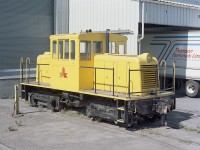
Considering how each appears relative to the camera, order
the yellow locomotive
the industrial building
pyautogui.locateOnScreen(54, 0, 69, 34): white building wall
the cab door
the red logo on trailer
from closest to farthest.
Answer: the yellow locomotive → the cab door → the red logo on trailer → the industrial building → pyautogui.locateOnScreen(54, 0, 69, 34): white building wall

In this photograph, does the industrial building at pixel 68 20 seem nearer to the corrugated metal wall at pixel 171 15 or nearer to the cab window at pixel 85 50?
the corrugated metal wall at pixel 171 15

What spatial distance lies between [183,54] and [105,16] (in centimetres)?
468

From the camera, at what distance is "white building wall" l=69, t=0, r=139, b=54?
16.2 metres

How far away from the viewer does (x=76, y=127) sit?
10773 millimetres

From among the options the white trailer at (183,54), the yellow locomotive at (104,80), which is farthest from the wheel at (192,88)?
the yellow locomotive at (104,80)

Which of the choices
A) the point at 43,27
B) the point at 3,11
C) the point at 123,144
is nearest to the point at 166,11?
the point at 43,27

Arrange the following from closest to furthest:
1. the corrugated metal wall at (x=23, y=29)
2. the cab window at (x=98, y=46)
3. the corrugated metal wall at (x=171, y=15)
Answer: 1. the cab window at (x=98, y=46)
2. the corrugated metal wall at (x=171, y=15)
3. the corrugated metal wall at (x=23, y=29)

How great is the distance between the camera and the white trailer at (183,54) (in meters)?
18.4

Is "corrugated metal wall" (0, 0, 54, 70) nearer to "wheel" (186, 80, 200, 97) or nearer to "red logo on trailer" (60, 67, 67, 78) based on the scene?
"red logo on trailer" (60, 67, 67, 78)

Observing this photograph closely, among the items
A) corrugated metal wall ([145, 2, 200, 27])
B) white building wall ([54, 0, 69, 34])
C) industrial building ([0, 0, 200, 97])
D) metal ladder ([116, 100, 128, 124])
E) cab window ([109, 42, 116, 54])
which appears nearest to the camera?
metal ladder ([116, 100, 128, 124])

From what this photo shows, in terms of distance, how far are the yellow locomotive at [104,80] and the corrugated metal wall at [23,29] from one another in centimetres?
563

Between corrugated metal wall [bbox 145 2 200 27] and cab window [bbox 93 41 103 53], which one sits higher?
corrugated metal wall [bbox 145 2 200 27]

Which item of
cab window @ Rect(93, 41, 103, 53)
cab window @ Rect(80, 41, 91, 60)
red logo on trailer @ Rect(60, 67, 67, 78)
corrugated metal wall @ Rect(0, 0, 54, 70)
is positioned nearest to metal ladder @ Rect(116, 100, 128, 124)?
cab window @ Rect(80, 41, 91, 60)

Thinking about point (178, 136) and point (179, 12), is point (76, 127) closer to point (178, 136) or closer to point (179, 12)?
point (178, 136)
